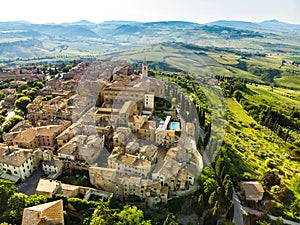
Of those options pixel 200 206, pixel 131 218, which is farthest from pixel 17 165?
pixel 200 206

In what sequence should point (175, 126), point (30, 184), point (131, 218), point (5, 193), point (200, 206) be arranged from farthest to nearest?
point (175, 126)
point (30, 184)
point (200, 206)
point (5, 193)
point (131, 218)

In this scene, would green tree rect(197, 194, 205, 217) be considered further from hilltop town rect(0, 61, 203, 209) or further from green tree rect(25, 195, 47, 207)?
green tree rect(25, 195, 47, 207)

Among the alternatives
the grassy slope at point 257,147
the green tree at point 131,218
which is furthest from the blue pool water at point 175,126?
the green tree at point 131,218

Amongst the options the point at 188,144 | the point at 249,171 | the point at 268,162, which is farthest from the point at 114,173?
the point at 268,162

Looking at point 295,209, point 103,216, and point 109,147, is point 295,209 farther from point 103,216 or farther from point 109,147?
point 109,147

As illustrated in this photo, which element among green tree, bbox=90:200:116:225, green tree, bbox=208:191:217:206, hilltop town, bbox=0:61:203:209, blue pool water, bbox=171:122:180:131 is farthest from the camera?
blue pool water, bbox=171:122:180:131

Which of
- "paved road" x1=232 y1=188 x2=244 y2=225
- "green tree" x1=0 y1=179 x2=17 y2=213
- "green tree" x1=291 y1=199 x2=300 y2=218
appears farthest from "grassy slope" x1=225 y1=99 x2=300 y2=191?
"green tree" x1=0 y1=179 x2=17 y2=213

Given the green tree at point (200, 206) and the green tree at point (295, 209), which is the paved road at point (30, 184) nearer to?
the green tree at point (200, 206)
